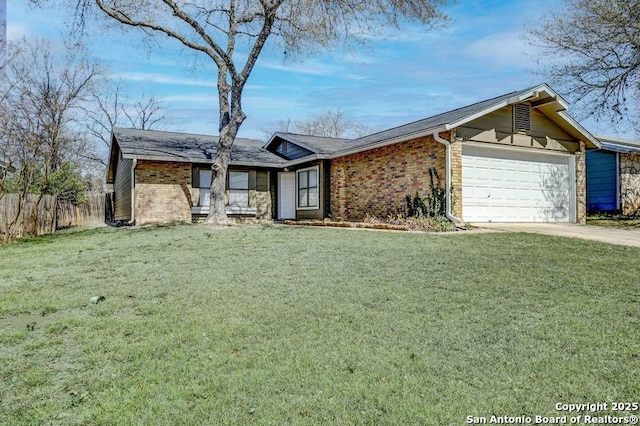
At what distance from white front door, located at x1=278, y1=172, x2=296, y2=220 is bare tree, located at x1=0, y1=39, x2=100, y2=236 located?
8.83 meters

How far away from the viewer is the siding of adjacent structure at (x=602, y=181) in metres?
17.6

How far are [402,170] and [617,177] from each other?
32.8 ft

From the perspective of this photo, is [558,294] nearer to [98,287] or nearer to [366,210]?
[98,287]

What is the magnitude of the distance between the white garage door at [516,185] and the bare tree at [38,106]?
14.1m

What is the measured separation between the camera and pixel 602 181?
59.3 feet

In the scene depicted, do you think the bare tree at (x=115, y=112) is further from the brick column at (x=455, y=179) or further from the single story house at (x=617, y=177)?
the single story house at (x=617, y=177)

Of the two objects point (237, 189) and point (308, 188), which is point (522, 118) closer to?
point (308, 188)

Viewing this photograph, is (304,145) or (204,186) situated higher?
(304,145)

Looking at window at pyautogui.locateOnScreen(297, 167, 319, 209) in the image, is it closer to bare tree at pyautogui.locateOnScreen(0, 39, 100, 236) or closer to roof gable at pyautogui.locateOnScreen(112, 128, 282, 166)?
roof gable at pyautogui.locateOnScreen(112, 128, 282, 166)

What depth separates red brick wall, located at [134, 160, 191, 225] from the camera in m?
16.0

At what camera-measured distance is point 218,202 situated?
14.3 metres

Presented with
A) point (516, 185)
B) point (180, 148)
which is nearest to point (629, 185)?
point (516, 185)

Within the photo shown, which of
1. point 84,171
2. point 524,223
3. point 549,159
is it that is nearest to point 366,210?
point 524,223

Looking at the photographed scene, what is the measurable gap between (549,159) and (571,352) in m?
12.8
